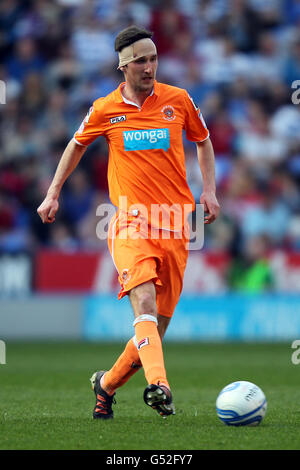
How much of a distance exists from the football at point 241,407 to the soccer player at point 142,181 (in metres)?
0.61

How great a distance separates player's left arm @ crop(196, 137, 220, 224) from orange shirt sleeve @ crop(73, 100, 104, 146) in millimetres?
704

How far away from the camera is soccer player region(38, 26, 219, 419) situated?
5883 mm

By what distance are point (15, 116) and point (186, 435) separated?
A: 11.0 metres

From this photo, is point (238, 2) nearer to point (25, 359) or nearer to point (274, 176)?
point (274, 176)

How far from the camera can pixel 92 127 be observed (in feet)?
20.1

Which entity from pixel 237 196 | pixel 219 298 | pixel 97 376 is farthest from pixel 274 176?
pixel 97 376

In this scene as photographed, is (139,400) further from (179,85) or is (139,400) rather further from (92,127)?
(179,85)

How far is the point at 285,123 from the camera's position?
15945mm

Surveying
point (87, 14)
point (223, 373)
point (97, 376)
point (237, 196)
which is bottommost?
point (97, 376)

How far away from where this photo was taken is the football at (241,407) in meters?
5.49

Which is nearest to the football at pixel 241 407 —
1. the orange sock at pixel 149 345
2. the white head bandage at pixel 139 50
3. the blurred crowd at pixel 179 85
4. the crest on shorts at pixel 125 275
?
the orange sock at pixel 149 345

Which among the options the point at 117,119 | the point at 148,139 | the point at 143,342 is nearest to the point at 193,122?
the point at 148,139

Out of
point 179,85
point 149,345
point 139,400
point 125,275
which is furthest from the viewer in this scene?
point 179,85

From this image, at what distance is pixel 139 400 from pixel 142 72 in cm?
277
